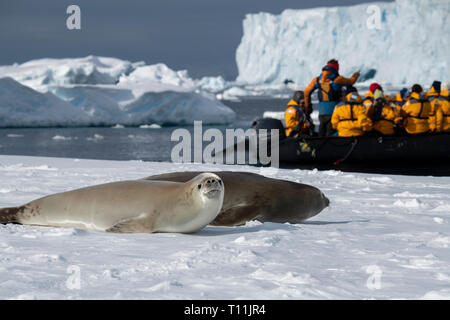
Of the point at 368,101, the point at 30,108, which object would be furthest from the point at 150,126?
the point at 368,101

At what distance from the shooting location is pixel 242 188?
3.79 meters

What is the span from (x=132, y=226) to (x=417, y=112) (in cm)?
786

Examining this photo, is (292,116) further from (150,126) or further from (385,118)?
(150,126)

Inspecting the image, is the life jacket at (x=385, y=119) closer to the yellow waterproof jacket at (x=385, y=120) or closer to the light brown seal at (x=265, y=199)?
the yellow waterproof jacket at (x=385, y=120)

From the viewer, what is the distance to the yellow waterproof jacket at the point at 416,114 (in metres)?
Answer: 10.0

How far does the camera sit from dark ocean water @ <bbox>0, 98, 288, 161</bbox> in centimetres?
1700

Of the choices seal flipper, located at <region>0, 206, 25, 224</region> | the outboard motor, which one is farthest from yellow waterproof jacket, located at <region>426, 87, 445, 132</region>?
seal flipper, located at <region>0, 206, 25, 224</region>

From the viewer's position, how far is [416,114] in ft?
32.8

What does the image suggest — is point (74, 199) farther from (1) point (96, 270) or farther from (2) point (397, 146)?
(2) point (397, 146)

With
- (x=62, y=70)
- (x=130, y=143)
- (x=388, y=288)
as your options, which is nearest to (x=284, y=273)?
(x=388, y=288)

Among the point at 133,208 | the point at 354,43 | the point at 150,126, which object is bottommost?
the point at 150,126

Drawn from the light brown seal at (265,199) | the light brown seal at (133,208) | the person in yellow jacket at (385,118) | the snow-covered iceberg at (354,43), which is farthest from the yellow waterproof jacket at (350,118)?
the snow-covered iceberg at (354,43)

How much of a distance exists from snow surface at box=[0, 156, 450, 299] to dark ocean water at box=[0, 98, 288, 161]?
1224cm
